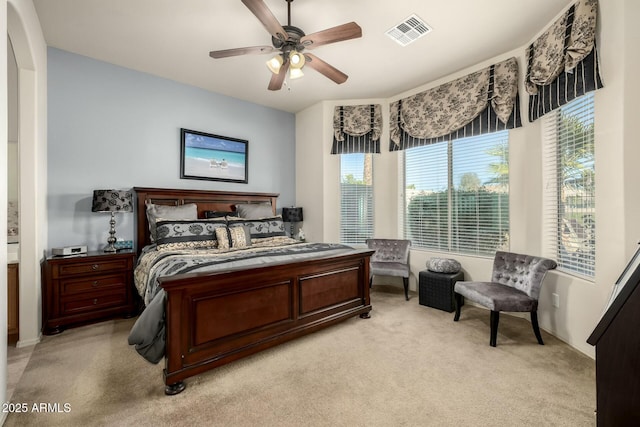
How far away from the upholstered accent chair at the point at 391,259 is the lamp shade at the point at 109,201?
312cm

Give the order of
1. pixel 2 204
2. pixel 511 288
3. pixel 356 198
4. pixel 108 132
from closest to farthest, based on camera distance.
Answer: pixel 2 204 → pixel 511 288 → pixel 108 132 → pixel 356 198

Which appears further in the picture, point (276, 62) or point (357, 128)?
point (357, 128)

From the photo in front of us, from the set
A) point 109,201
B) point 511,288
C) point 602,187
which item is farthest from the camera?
point 109,201

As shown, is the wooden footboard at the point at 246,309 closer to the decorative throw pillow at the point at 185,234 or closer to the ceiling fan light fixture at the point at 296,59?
the decorative throw pillow at the point at 185,234

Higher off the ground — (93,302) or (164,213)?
(164,213)

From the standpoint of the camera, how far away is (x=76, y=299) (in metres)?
2.81

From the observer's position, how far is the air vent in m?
2.64

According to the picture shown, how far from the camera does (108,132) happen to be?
11.0 feet

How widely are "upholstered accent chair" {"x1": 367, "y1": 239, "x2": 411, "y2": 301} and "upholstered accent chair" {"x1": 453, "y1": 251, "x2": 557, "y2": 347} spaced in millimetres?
783

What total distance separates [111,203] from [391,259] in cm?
359

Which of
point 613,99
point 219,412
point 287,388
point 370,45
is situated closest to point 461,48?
point 370,45

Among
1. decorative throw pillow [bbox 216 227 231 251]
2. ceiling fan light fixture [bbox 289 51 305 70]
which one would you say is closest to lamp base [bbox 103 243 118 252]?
decorative throw pillow [bbox 216 227 231 251]

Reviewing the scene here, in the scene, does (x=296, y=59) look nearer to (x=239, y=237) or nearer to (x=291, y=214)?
(x=239, y=237)

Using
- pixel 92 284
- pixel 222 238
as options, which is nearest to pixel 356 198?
pixel 222 238
